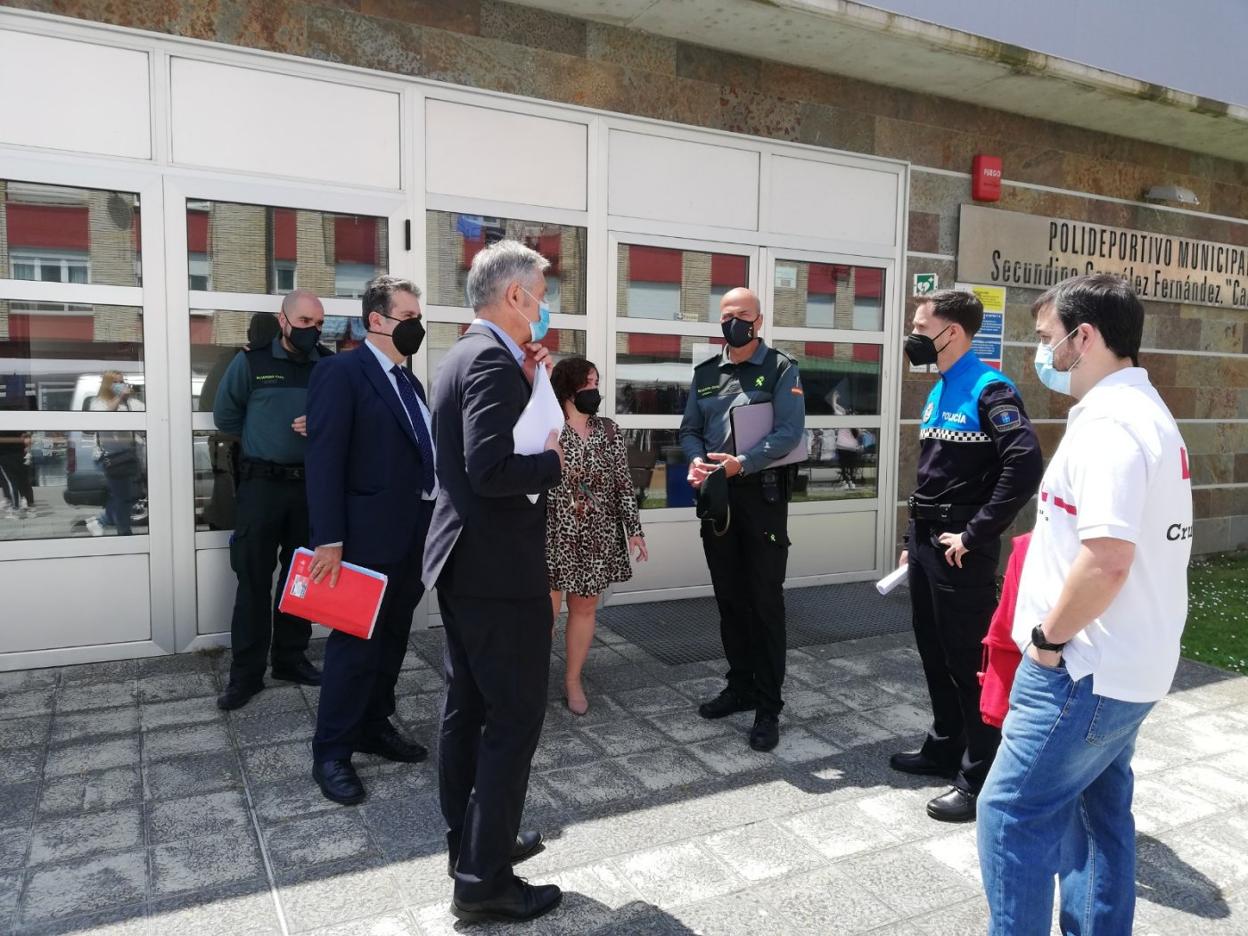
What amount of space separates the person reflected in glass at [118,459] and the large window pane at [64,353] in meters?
0.02

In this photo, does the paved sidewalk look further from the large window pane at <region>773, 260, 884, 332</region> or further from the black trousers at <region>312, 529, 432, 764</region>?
the large window pane at <region>773, 260, 884, 332</region>

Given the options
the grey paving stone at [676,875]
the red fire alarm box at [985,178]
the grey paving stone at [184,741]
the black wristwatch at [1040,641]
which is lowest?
the grey paving stone at [676,875]

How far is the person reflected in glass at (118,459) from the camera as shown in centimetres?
495

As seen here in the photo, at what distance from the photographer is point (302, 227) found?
17.3 ft

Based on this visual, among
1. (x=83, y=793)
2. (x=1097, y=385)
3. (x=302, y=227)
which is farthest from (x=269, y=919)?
(x=302, y=227)

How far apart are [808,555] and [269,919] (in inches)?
199

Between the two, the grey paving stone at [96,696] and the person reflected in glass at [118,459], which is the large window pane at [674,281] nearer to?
the person reflected in glass at [118,459]

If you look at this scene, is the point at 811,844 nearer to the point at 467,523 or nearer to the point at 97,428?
the point at 467,523

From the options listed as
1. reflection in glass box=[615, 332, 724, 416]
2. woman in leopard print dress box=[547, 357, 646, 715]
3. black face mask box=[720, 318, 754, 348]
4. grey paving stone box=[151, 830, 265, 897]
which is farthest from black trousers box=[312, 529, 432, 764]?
reflection in glass box=[615, 332, 724, 416]

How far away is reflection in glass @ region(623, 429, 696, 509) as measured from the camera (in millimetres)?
6430

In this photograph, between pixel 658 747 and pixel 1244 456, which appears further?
pixel 1244 456

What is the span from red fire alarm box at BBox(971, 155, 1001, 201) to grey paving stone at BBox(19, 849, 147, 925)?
7.13 m

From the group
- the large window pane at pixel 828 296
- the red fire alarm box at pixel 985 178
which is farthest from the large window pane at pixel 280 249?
the red fire alarm box at pixel 985 178

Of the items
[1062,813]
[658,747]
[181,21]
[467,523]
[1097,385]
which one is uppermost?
[181,21]
